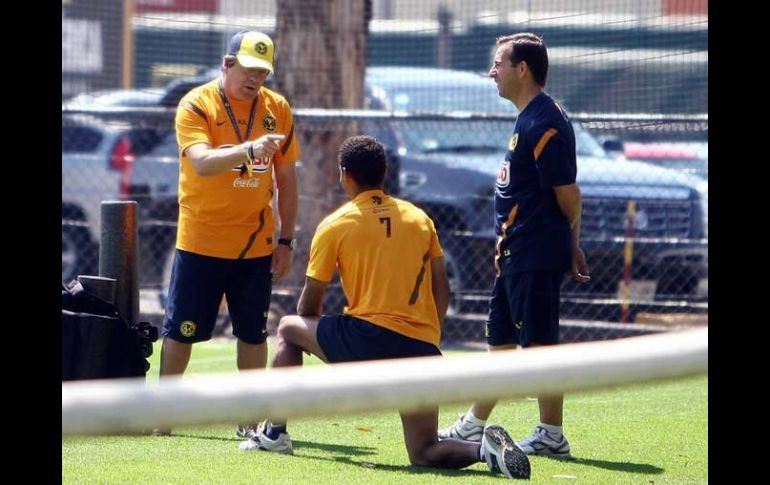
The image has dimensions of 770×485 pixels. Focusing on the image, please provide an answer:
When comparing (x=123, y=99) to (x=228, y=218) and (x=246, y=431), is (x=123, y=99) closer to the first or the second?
(x=228, y=218)

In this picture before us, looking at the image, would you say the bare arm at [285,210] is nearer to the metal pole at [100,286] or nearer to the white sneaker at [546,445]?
the metal pole at [100,286]

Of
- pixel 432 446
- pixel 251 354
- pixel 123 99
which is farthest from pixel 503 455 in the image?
pixel 123 99

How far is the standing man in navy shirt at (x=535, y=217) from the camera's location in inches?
225

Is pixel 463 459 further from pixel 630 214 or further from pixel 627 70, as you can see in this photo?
pixel 627 70

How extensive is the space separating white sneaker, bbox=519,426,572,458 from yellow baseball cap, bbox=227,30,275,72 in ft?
7.04

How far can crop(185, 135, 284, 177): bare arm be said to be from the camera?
18.3ft

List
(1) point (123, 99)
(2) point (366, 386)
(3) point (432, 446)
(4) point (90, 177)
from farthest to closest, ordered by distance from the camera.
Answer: (4) point (90, 177) < (1) point (123, 99) < (3) point (432, 446) < (2) point (366, 386)

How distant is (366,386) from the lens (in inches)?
59.7

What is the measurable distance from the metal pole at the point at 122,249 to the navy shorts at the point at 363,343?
129 centimetres

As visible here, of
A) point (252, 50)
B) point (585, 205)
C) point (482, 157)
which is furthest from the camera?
point (482, 157)

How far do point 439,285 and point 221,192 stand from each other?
1242 millimetres

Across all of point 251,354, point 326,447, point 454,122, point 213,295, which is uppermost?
point 454,122
